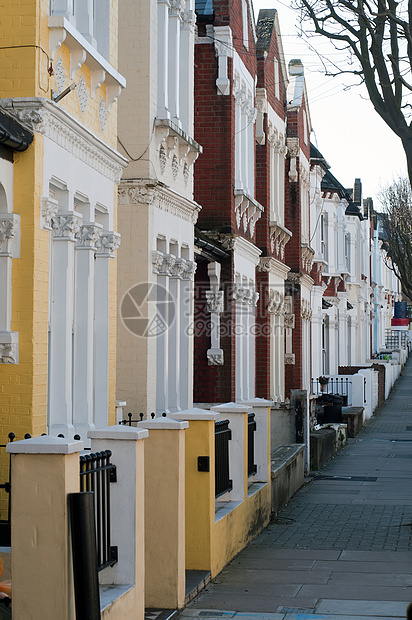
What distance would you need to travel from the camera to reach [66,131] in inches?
381

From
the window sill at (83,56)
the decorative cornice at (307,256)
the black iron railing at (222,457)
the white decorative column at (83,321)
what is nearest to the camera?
the window sill at (83,56)

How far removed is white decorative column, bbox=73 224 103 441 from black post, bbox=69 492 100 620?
4534 mm

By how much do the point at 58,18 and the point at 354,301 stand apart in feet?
127

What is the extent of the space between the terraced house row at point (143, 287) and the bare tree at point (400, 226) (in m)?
15.8

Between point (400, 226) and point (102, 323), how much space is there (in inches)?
1306

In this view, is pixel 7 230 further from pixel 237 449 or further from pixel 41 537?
pixel 237 449

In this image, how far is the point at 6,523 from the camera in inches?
334

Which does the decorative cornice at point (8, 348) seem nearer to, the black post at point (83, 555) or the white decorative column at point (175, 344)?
the black post at point (83, 555)

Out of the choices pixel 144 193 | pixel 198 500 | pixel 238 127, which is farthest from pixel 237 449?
pixel 238 127

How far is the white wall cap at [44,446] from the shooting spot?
6254 mm

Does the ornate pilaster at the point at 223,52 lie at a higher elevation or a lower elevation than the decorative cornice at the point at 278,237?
higher

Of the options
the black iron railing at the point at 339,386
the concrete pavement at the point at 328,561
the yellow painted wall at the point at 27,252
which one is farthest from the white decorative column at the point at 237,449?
the black iron railing at the point at 339,386

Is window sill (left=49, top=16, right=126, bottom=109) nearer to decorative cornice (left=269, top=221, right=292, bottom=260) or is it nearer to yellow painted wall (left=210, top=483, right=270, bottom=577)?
yellow painted wall (left=210, top=483, right=270, bottom=577)

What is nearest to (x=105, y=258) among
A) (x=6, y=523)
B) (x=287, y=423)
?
(x=6, y=523)
